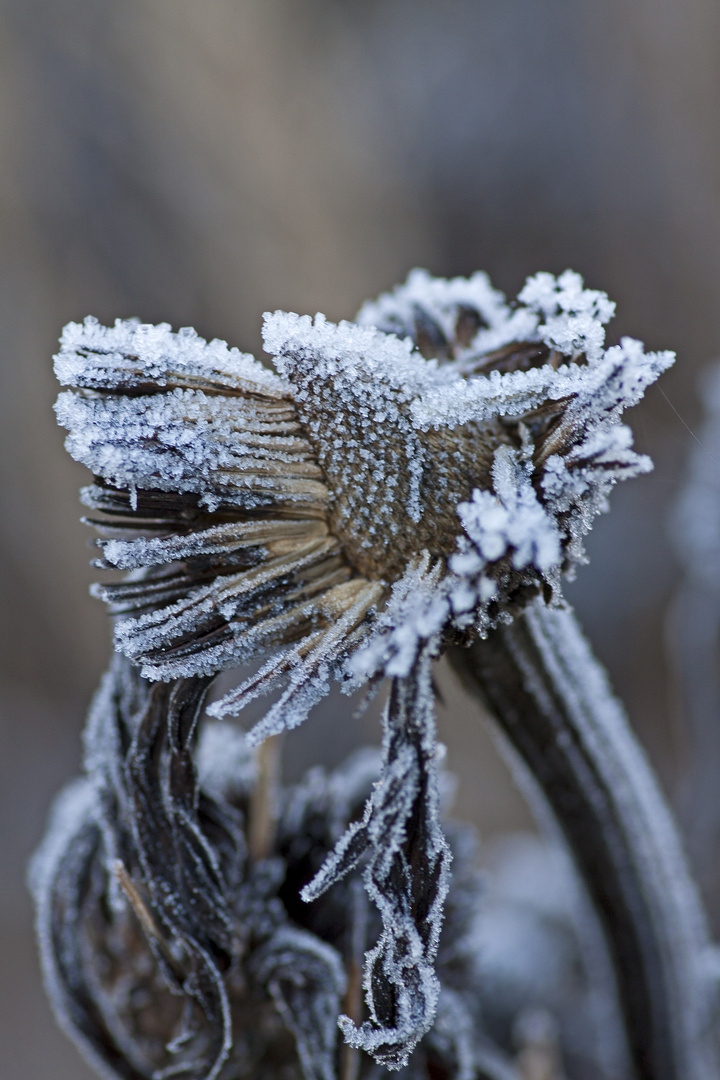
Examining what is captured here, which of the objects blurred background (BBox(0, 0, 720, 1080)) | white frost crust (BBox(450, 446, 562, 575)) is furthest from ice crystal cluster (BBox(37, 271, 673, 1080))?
blurred background (BBox(0, 0, 720, 1080))

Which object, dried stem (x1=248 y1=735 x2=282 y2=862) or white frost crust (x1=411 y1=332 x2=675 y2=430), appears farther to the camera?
dried stem (x1=248 y1=735 x2=282 y2=862)

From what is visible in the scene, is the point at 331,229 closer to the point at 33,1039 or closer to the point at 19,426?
the point at 19,426

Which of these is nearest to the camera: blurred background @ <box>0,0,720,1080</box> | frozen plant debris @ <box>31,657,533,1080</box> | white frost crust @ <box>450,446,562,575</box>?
white frost crust @ <box>450,446,562,575</box>

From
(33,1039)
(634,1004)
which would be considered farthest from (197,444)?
(33,1039)

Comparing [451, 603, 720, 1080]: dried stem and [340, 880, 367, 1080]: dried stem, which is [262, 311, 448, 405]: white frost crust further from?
[340, 880, 367, 1080]: dried stem

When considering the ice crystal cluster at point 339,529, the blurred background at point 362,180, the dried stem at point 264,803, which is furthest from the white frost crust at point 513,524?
the blurred background at point 362,180

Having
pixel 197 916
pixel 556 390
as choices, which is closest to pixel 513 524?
pixel 556 390

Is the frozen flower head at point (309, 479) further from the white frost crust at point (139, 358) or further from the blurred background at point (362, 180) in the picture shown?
the blurred background at point (362, 180)
